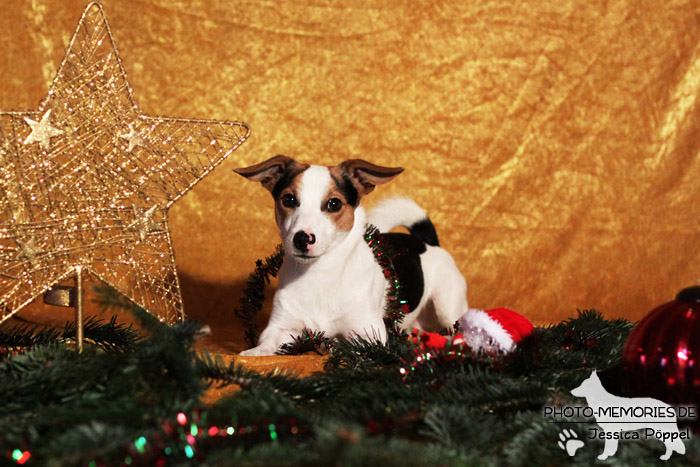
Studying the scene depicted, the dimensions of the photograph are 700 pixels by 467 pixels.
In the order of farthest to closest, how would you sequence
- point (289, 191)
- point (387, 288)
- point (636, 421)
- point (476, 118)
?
point (476, 118), point (387, 288), point (289, 191), point (636, 421)

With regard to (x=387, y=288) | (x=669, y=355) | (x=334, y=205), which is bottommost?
(x=387, y=288)

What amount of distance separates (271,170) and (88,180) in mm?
639

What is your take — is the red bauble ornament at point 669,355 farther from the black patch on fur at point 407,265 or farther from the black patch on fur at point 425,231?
the black patch on fur at point 425,231

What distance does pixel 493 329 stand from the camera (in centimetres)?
169

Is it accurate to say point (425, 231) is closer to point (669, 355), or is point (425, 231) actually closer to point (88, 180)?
point (88, 180)

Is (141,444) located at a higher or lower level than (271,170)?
lower

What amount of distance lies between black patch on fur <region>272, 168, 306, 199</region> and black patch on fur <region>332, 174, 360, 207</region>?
0.12m

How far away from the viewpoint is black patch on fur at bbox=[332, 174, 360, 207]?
223 cm

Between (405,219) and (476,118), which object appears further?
(476,118)

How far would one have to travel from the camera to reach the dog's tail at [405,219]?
2.95 meters

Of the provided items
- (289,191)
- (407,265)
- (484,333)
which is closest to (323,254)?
(289,191)

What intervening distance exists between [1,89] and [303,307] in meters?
1.93

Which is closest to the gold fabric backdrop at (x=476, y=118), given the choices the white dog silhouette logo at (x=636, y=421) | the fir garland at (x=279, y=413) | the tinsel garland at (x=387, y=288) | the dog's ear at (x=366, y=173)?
the tinsel garland at (x=387, y=288)

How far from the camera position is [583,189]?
11.9 ft
